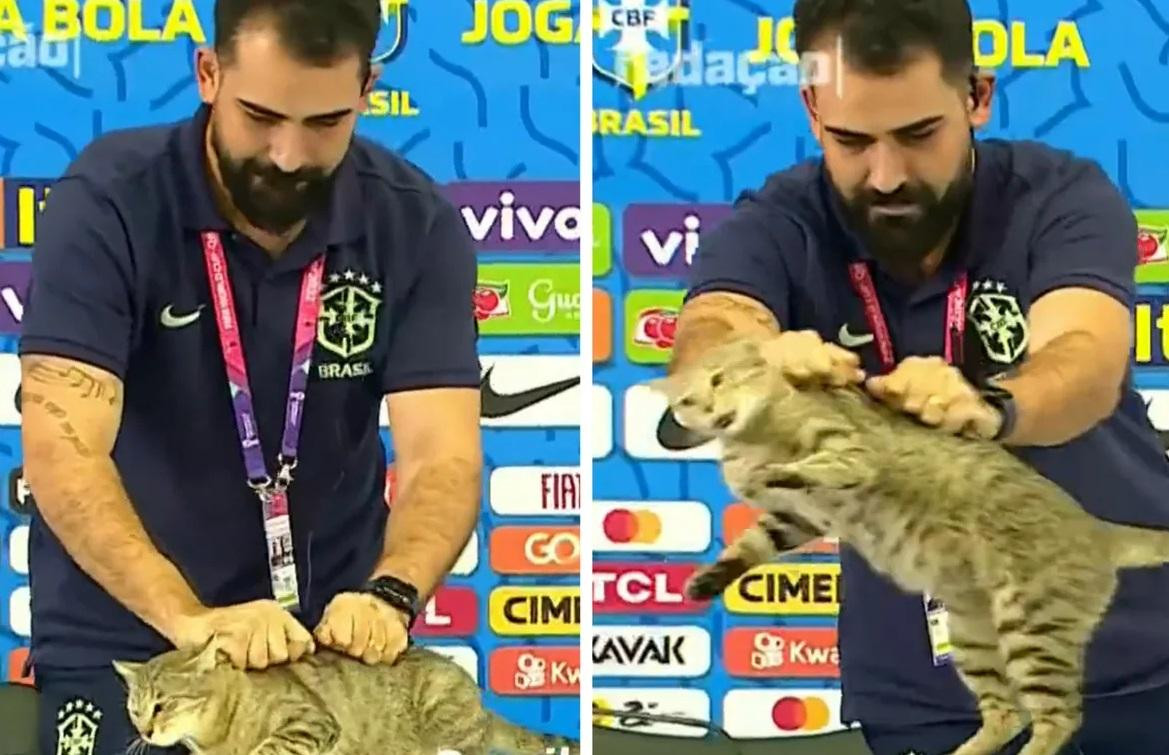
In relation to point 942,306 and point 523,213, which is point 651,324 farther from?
point 942,306

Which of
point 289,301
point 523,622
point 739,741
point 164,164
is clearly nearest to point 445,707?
point 523,622

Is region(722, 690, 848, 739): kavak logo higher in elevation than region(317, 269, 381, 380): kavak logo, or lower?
lower

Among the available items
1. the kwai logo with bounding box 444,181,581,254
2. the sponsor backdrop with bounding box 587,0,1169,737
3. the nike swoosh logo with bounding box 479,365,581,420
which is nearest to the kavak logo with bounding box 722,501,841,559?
the sponsor backdrop with bounding box 587,0,1169,737

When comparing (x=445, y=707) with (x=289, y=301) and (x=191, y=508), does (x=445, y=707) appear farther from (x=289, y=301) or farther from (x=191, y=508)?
(x=289, y=301)

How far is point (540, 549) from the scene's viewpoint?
5.25ft

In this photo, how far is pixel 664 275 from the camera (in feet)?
5.23

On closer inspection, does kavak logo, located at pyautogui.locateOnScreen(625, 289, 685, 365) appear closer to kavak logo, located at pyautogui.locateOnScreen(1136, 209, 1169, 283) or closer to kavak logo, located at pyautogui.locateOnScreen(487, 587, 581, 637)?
kavak logo, located at pyautogui.locateOnScreen(487, 587, 581, 637)

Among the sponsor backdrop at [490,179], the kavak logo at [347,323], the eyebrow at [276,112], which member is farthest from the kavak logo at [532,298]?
the eyebrow at [276,112]

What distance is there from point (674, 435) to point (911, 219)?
343mm

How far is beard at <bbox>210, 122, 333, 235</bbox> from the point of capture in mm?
1558

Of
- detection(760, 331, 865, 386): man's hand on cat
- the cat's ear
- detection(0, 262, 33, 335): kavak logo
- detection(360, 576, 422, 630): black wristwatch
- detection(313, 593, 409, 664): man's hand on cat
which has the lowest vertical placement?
the cat's ear

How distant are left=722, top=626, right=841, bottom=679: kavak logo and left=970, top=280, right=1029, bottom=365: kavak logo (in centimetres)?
35

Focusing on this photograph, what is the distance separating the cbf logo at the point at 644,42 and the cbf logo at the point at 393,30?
8.2 inches

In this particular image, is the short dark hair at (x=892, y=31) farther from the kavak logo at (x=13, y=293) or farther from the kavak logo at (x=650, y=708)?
the kavak logo at (x=13, y=293)
